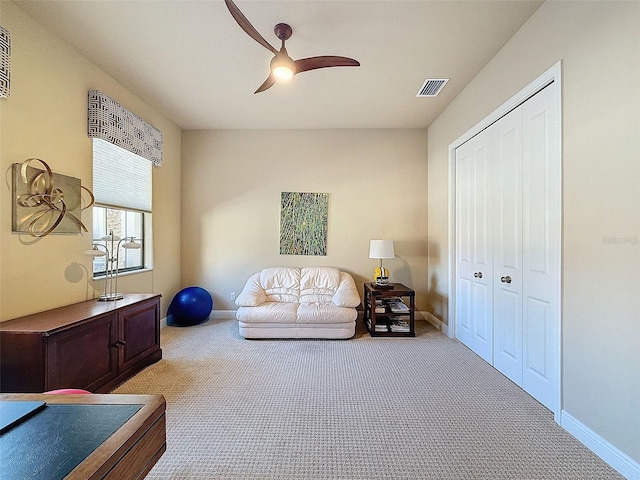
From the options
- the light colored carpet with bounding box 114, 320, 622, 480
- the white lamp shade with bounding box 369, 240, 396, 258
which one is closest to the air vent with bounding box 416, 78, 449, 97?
the white lamp shade with bounding box 369, 240, 396, 258

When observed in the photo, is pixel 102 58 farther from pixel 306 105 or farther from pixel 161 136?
pixel 306 105

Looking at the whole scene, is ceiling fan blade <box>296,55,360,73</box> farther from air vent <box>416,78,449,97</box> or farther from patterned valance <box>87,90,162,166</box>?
patterned valance <box>87,90,162,166</box>

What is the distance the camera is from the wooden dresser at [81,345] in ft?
6.33

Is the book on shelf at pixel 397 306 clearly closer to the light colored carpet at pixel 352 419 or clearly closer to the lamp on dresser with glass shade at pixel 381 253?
the lamp on dresser with glass shade at pixel 381 253

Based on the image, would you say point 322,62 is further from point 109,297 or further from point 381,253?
point 109,297

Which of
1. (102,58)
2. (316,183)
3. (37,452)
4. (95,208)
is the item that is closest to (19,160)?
(95,208)

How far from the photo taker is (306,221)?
4.74m

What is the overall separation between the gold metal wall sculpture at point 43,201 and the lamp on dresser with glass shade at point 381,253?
3.35 metres

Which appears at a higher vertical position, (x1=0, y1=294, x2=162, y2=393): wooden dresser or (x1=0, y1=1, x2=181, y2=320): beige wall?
(x1=0, y1=1, x2=181, y2=320): beige wall

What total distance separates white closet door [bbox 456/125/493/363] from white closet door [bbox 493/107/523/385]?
0.41 feet

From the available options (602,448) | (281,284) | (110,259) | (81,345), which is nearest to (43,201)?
(110,259)

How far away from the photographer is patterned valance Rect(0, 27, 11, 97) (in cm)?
209

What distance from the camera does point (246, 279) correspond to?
15.7 ft

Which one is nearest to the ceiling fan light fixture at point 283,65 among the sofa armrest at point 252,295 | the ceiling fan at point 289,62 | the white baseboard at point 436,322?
the ceiling fan at point 289,62
